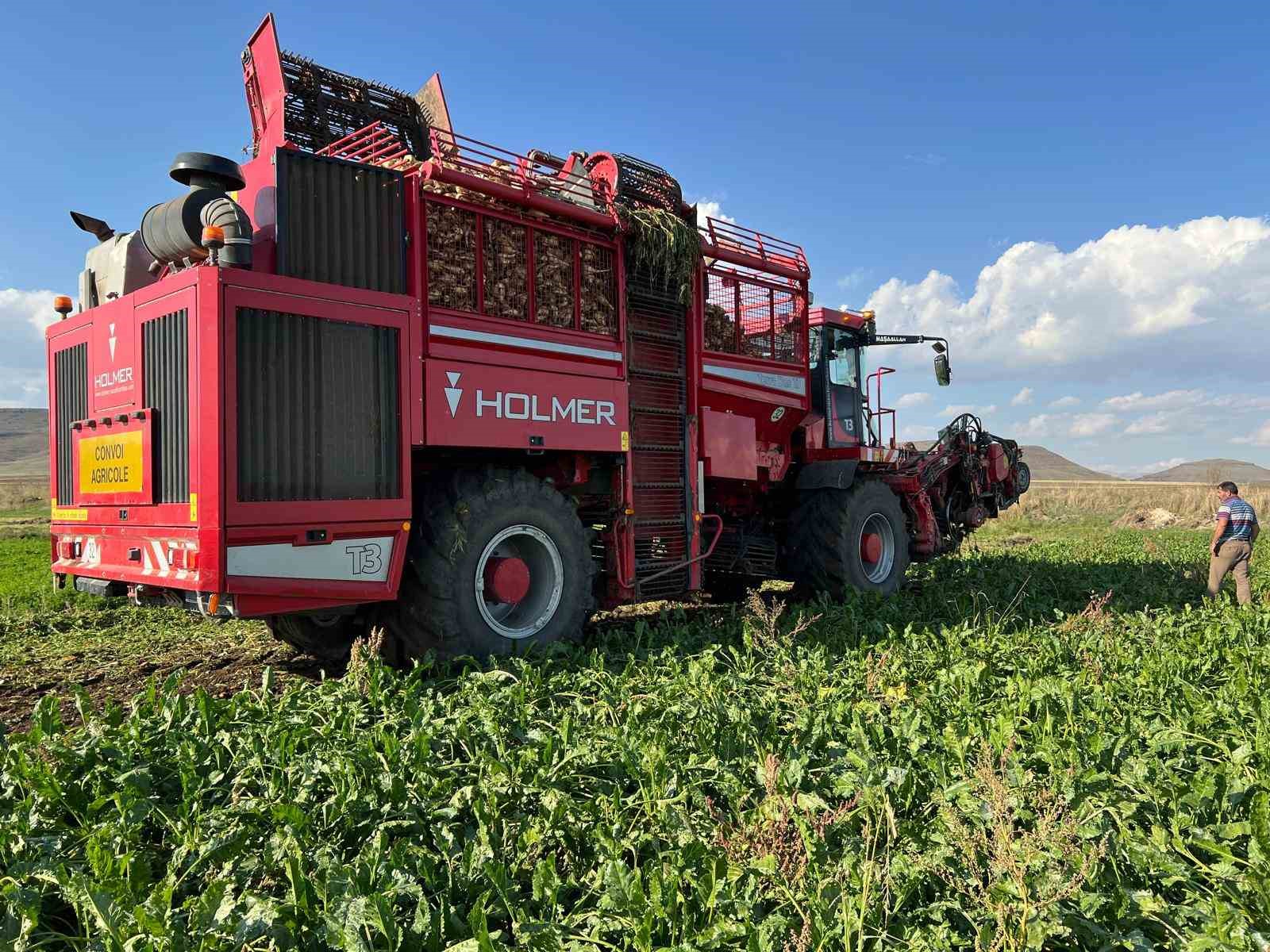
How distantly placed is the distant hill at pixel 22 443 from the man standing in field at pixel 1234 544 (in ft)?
455

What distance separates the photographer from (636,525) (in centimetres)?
705

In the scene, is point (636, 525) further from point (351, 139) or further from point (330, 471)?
point (351, 139)

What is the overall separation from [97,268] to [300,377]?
227cm

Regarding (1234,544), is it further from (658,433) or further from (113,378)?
(113,378)

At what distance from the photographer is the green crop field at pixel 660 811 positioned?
2.30 m

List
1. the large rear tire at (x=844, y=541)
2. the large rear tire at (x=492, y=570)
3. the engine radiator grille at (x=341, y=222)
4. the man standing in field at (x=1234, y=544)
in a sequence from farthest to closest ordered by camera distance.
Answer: the man standing in field at (x=1234, y=544) < the large rear tire at (x=844, y=541) < the large rear tire at (x=492, y=570) < the engine radiator grille at (x=341, y=222)

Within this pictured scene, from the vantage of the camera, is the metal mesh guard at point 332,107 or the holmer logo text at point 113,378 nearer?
the holmer logo text at point 113,378

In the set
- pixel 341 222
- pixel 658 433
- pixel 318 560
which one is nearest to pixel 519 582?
pixel 318 560

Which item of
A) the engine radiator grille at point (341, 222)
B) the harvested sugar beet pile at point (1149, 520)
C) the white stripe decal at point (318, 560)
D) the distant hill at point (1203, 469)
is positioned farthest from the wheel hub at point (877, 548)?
the distant hill at point (1203, 469)

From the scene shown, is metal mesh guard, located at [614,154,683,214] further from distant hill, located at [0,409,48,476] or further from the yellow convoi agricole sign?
distant hill, located at [0,409,48,476]

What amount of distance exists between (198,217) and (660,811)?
14.7 feet

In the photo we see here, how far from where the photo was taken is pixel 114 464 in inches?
215

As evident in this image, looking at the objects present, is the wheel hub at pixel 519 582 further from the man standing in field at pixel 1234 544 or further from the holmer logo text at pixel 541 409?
the man standing in field at pixel 1234 544

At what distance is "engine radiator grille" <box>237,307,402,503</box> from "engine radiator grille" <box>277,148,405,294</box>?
340 mm
